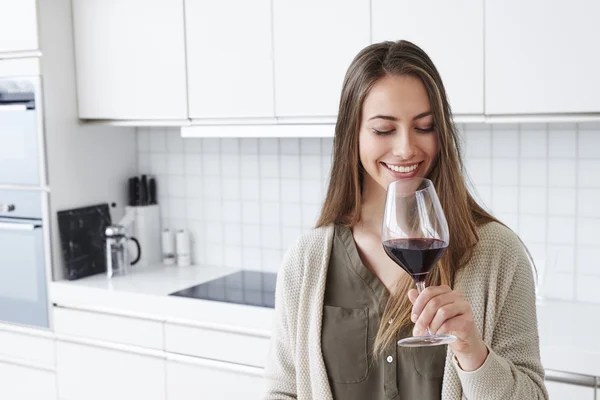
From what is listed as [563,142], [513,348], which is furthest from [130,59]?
[513,348]

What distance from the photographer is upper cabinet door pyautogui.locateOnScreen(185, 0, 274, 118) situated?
2.94 meters

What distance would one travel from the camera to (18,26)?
3.29 meters

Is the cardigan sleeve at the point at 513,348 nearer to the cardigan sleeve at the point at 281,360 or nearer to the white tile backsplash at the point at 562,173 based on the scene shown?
the cardigan sleeve at the point at 281,360

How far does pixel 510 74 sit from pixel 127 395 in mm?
1919

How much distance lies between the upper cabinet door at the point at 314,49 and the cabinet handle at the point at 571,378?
3.65 ft

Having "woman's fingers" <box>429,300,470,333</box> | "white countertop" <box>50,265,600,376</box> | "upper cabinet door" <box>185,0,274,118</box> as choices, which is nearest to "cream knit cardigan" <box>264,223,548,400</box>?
"woman's fingers" <box>429,300,470,333</box>

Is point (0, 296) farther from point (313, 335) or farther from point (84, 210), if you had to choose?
point (313, 335)

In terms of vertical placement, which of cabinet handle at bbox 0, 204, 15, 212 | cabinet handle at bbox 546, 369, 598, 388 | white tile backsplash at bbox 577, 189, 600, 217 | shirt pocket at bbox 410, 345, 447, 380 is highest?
white tile backsplash at bbox 577, 189, 600, 217

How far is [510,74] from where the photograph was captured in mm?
2482

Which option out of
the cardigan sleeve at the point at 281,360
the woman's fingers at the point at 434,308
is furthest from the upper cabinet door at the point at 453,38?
the woman's fingers at the point at 434,308

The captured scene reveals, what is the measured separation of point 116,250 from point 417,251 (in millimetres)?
2435

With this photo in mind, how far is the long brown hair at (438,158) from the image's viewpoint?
144cm

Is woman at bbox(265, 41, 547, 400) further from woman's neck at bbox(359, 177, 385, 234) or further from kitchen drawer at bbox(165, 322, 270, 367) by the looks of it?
kitchen drawer at bbox(165, 322, 270, 367)

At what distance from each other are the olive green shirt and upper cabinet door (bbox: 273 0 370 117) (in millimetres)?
1232
